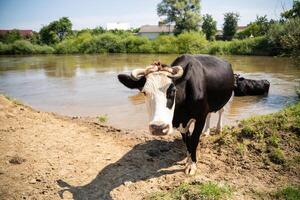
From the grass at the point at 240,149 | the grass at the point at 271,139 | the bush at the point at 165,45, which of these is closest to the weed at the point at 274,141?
the grass at the point at 271,139

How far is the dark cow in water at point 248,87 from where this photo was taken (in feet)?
41.1

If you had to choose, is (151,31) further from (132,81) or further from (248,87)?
(132,81)

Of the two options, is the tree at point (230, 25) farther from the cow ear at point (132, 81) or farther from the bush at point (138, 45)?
the cow ear at point (132, 81)

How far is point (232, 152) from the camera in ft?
18.0

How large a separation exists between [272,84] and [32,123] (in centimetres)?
1274

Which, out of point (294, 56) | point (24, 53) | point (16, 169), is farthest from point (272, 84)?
point (24, 53)

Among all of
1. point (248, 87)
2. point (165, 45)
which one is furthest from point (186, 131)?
point (165, 45)

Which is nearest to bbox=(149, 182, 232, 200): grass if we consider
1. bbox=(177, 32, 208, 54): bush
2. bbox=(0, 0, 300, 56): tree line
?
bbox=(0, 0, 300, 56): tree line

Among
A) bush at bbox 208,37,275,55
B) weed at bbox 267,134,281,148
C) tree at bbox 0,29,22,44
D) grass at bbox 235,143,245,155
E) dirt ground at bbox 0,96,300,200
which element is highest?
tree at bbox 0,29,22,44

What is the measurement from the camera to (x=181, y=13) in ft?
228

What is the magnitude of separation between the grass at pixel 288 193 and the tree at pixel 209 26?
65.8 m

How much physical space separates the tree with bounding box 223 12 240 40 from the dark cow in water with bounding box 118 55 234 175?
58.5 metres

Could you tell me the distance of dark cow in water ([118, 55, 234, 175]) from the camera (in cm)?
402

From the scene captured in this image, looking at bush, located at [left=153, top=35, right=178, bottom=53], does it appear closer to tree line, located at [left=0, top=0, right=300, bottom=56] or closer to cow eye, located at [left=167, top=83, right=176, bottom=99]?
tree line, located at [left=0, top=0, right=300, bottom=56]
